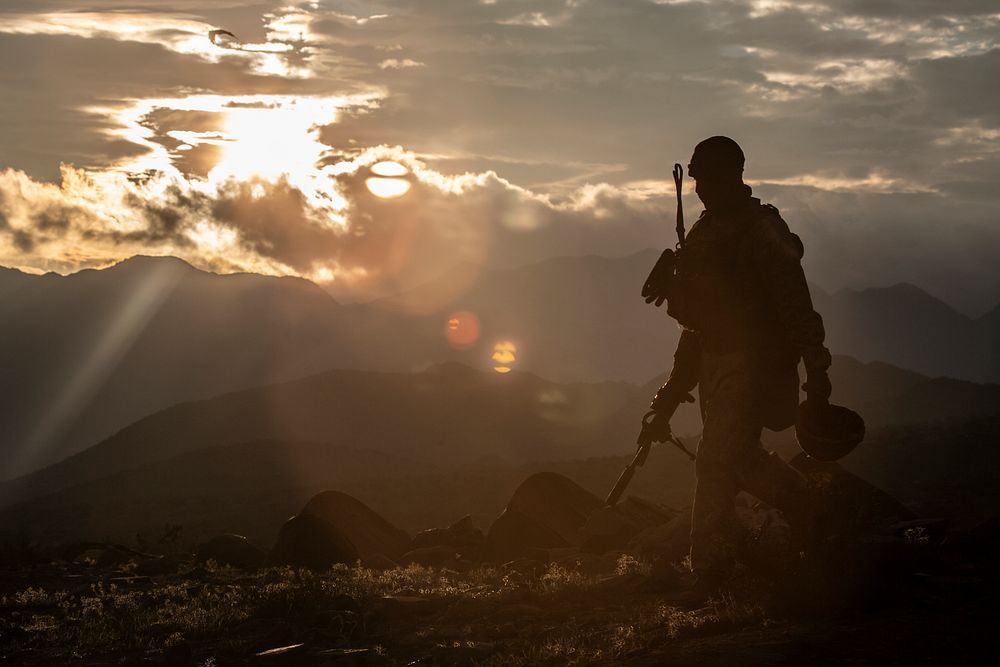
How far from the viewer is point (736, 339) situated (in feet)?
24.5

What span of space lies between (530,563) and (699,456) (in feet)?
10.5

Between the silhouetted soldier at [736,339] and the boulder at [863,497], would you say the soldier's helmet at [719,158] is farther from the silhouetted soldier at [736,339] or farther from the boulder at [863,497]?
the boulder at [863,497]

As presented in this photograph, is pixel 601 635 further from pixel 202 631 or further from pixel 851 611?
pixel 202 631

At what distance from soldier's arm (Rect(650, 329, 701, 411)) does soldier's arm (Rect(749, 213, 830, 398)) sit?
3.00ft

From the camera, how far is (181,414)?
105 m

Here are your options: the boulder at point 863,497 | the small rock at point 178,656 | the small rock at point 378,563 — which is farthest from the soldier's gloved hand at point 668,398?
the small rock at point 378,563

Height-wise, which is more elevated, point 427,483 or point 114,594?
point 114,594

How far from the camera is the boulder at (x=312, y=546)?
1254 centimetres

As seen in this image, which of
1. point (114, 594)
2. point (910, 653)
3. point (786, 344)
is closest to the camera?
point (910, 653)

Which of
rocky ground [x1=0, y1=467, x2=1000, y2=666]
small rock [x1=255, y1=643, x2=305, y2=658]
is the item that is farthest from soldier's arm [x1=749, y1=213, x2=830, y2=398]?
small rock [x1=255, y1=643, x2=305, y2=658]

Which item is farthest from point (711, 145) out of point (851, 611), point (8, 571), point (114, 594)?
point (8, 571)

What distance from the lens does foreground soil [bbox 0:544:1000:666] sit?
546 cm

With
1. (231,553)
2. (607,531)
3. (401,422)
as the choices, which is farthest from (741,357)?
(401,422)

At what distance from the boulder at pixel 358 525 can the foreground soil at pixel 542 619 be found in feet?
13.3
